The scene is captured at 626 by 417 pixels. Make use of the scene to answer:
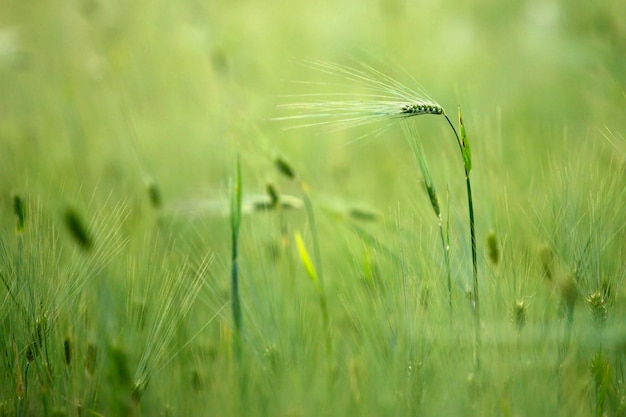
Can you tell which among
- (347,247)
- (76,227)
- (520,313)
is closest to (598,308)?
(520,313)

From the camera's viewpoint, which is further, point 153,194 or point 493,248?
point 153,194

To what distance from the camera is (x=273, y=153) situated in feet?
3.28

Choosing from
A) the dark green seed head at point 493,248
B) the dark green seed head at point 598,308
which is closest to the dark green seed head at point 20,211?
the dark green seed head at point 493,248

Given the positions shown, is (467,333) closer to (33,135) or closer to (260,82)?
(260,82)

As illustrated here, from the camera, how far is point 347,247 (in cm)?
86

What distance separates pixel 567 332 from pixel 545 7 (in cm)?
125

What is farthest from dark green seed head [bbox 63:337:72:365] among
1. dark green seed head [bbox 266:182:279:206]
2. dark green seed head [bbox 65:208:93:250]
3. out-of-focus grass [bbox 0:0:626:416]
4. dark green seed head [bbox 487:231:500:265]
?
dark green seed head [bbox 487:231:500:265]

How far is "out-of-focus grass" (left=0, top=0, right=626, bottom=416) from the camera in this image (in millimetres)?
701

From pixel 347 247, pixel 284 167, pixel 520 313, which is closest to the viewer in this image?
pixel 520 313

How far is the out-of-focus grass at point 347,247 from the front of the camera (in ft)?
2.30

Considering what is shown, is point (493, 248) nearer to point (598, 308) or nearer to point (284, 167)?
point (598, 308)

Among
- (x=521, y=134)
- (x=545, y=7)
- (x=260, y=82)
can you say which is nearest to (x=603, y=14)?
(x=545, y=7)

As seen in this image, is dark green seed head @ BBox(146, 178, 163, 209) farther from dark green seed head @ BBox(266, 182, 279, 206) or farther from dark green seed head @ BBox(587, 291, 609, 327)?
dark green seed head @ BBox(587, 291, 609, 327)

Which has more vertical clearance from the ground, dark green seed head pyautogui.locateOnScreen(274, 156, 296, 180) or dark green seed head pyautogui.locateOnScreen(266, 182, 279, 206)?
dark green seed head pyautogui.locateOnScreen(274, 156, 296, 180)
